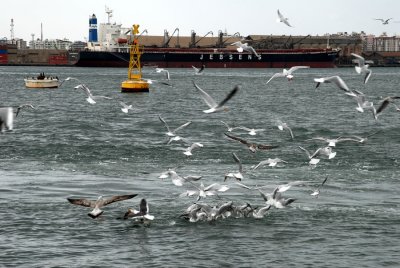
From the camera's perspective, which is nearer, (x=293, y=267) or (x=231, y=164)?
(x=293, y=267)

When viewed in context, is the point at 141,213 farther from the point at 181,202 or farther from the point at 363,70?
the point at 363,70

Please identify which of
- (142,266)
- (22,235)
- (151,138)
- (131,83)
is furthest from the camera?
(131,83)

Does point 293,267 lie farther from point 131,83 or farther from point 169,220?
point 131,83

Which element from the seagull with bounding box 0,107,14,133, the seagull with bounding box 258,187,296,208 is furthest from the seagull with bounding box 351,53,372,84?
the seagull with bounding box 0,107,14,133

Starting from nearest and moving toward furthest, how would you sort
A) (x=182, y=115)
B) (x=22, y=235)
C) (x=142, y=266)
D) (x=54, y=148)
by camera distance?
(x=142, y=266) < (x=22, y=235) < (x=54, y=148) < (x=182, y=115)

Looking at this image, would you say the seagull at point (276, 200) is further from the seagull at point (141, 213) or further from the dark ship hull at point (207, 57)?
the dark ship hull at point (207, 57)

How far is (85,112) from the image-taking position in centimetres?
7262

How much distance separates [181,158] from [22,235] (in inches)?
619

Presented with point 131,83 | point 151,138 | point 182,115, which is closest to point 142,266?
point 151,138

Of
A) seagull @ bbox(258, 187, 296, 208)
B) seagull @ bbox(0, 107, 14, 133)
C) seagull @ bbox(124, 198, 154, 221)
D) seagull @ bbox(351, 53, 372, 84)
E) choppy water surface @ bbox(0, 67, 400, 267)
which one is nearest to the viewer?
seagull @ bbox(0, 107, 14, 133)

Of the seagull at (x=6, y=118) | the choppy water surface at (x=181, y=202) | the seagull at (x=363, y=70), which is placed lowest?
the choppy water surface at (x=181, y=202)

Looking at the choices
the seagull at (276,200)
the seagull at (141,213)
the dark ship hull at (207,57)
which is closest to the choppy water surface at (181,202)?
the seagull at (141,213)

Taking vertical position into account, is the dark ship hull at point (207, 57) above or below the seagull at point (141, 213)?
below

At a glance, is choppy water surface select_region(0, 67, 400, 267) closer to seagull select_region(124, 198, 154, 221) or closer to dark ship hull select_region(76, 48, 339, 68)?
seagull select_region(124, 198, 154, 221)
